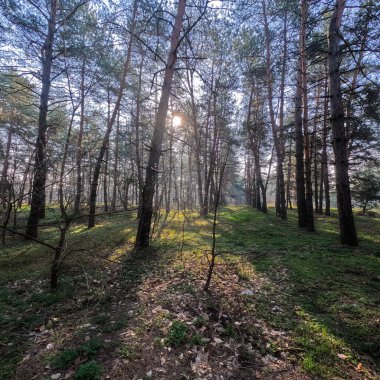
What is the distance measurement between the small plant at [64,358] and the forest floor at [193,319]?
0.01 metres

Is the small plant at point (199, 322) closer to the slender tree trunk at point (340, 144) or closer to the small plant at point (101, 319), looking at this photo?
the small plant at point (101, 319)

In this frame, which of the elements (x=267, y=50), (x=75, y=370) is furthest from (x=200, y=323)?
(x=267, y=50)

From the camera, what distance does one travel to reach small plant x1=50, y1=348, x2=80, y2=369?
244 centimetres

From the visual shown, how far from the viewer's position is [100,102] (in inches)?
542

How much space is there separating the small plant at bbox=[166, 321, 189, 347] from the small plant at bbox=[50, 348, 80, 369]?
3.60ft

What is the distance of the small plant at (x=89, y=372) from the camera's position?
2260 millimetres

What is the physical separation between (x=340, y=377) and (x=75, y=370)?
9.24ft

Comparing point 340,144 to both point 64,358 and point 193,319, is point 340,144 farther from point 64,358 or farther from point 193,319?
point 64,358

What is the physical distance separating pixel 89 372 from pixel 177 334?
1058 mm

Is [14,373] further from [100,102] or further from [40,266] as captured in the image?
[100,102]

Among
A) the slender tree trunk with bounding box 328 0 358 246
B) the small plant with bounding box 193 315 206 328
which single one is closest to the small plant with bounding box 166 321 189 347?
the small plant with bounding box 193 315 206 328

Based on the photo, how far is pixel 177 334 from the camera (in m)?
2.86

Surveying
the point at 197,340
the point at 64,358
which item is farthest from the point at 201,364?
the point at 64,358

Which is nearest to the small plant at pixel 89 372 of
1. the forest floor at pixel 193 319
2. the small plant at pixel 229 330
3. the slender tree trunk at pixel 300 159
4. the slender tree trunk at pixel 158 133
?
the forest floor at pixel 193 319
